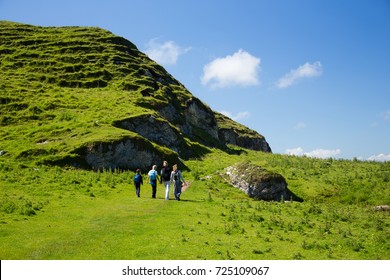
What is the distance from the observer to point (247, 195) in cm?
4366

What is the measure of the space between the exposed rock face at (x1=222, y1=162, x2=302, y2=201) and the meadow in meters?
3.20

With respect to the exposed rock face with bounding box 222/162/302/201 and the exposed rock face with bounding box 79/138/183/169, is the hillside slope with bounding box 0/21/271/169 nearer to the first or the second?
the exposed rock face with bounding box 79/138/183/169

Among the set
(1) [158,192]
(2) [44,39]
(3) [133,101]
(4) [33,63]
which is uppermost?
(2) [44,39]

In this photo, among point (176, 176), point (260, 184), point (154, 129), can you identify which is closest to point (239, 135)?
A: point (154, 129)

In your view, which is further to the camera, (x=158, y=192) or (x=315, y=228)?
(x=158, y=192)

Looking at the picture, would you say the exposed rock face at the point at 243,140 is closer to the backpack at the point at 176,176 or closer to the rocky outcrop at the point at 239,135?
the rocky outcrop at the point at 239,135

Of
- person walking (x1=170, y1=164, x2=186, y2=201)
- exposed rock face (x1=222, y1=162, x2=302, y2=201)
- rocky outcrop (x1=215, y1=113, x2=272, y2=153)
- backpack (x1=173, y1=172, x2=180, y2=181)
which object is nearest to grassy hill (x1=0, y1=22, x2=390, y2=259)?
person walking (x1=170, y1=164, x2=186, y2=201)

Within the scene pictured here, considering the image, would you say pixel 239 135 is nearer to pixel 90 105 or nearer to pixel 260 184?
pixel 90 105

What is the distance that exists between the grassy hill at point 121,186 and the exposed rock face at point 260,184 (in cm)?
153

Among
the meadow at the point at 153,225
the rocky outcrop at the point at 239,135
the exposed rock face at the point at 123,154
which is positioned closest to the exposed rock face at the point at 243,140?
the rocky outcrop at the point at 239,135

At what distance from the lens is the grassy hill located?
1967 centimetres

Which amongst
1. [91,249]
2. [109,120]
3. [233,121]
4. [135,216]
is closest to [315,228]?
[135,216]

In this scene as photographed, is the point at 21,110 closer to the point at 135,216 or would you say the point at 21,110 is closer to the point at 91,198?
the point at 91,198

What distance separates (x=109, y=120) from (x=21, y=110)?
57.6 ft
